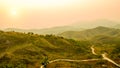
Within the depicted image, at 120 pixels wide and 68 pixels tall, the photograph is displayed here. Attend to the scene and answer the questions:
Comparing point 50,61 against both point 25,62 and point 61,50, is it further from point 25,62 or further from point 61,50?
point 61,50

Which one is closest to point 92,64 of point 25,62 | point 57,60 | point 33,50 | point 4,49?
point 57,60

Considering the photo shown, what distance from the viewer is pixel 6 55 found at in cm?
16812

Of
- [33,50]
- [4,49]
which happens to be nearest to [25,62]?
[33,50]

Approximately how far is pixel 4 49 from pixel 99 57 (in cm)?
7839

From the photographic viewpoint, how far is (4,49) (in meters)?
195

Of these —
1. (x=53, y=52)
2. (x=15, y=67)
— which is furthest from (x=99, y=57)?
(x=15, y=67)

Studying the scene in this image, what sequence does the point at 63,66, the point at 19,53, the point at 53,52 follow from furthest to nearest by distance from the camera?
the point at 53,52, the point at 19,53, the point at 63,66

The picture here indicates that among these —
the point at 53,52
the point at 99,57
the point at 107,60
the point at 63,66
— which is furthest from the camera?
the point at 53,52

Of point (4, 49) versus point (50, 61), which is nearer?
point (50, 61)

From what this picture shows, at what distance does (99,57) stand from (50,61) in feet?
113

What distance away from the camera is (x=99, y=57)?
163 metres

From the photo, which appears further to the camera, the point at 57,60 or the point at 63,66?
the point at 57,60

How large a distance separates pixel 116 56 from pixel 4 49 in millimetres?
90284

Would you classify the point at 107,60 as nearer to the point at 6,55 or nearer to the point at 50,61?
the point at 50,61
